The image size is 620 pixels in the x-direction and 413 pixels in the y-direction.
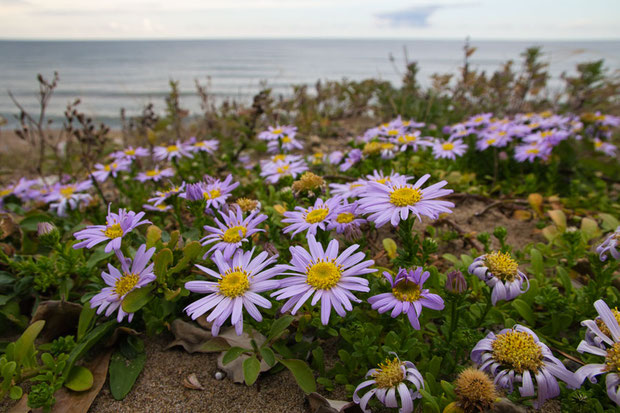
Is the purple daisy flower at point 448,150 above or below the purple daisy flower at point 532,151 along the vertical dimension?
above

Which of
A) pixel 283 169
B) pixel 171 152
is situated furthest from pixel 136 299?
pixel 171 152

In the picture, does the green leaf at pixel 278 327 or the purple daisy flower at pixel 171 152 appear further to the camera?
the purple daisy flower at pixel 171 152

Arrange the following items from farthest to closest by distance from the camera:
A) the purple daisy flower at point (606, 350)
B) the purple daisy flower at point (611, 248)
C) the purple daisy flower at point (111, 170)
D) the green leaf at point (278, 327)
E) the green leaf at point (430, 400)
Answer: the purple daisy flower at point (111, 170)
the green leaf at point (278, 327)
the purple daisy flower at point (611, 248)
the green leaf at point (430, 400)
the purple daisy flower at point (606, 350)

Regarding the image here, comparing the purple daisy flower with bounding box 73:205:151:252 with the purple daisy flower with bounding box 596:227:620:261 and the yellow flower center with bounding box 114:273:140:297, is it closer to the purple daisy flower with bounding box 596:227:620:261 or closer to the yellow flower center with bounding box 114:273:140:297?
the yellow flower center with bounding box 114:273:140:297

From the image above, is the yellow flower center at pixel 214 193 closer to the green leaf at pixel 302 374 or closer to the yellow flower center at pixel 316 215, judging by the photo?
the yellow flower center at pixel 316 215

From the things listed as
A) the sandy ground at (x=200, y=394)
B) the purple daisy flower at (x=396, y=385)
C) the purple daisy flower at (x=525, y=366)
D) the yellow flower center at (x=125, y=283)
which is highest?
the yellow flower center at (x=125, y=283)

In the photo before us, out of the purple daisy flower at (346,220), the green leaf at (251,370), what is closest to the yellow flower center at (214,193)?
the purple daisy flower at (346,220)

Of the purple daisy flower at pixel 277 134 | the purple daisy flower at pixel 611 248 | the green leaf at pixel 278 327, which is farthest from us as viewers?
the purple daisy flower at pixel 277 134

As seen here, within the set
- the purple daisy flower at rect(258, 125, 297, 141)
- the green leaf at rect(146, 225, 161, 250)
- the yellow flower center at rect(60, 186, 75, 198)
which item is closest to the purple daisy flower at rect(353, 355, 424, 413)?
the green leaf at rect(146, 225, 161, 250)
